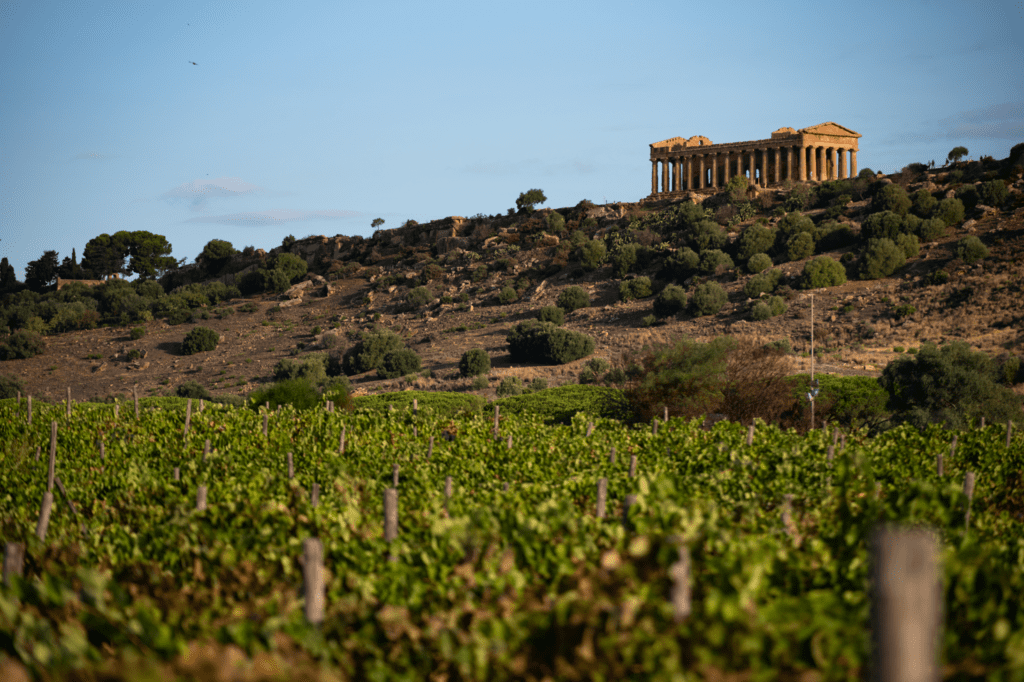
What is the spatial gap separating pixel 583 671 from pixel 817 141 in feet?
229

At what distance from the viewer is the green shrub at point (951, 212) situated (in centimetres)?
4784

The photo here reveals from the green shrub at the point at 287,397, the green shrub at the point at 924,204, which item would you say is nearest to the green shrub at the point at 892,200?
the green shrub at the point at 924,204

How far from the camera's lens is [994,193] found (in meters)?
47.8

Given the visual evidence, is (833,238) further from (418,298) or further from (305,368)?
→ (305,368)

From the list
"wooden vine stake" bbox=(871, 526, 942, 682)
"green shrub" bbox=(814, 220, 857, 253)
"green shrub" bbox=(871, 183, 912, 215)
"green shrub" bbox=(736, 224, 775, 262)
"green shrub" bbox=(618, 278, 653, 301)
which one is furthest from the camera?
"green shrub" bbox=(736, 224, 775, 262)

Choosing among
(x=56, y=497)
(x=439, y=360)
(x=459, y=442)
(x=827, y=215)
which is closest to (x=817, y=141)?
(x=827, y=215)

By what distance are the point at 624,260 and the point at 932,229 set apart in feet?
60.9

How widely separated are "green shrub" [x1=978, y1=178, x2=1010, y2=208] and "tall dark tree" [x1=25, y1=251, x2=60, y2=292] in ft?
282

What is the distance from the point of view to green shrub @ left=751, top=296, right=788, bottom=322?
4206cm

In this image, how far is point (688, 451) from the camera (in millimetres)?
11539

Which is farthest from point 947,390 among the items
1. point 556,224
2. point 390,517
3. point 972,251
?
point 556,224

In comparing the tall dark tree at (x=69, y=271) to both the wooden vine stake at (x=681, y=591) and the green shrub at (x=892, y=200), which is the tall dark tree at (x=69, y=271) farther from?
the wooden vine stake at (x=681, y=591)

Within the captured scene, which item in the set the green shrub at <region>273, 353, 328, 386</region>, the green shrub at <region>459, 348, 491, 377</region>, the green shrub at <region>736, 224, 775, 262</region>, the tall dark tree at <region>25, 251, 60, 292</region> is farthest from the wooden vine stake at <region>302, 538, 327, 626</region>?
the tall dark tree at <region>25, 251, 60, 292</region>

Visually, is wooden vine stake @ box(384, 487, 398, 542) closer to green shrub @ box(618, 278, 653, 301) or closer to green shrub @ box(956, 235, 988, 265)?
green shrub @ box(618, 278, 653, 301)
